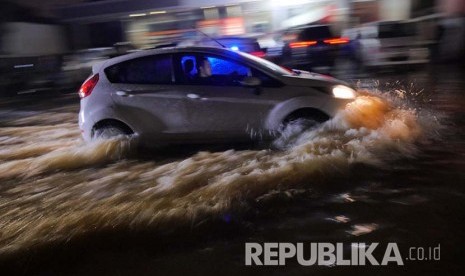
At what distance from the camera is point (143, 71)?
6492 mm

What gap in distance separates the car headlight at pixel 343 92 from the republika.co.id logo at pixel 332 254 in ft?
9.45

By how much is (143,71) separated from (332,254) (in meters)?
4.00

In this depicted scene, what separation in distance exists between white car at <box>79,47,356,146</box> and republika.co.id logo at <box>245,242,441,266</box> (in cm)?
267

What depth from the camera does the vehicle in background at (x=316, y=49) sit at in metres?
14.0

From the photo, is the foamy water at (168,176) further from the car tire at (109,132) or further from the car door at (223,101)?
the car door at (223,101)

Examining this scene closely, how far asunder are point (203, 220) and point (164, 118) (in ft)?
8.18

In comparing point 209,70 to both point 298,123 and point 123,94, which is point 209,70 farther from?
point 298,123

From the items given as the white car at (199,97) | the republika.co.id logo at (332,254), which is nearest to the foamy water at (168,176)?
the white car at (199,97)

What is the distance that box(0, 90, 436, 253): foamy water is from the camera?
4.47m

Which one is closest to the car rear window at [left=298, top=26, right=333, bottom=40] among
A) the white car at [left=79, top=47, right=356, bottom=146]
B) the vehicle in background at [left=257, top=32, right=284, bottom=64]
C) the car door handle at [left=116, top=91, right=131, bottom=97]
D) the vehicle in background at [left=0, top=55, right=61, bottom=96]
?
the vehicle in background at [left=257, top=32, right=284, bottom=64]

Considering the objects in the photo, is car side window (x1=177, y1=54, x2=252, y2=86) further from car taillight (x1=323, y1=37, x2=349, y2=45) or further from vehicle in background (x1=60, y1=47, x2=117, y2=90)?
vehicle in background (x1=60, y1=47, x2=117, y2=90)

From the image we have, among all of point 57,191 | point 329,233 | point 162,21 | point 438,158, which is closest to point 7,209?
point 57,191

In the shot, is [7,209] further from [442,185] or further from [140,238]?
[442,185]

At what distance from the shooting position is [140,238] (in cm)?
408
